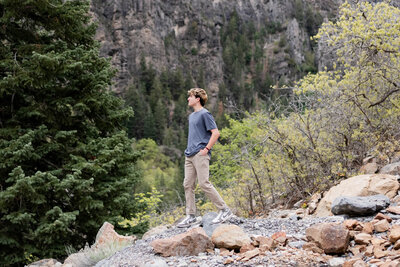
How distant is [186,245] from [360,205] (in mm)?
2619

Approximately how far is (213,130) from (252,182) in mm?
5653

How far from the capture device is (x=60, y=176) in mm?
8000

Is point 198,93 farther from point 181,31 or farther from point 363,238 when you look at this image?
point 181,31

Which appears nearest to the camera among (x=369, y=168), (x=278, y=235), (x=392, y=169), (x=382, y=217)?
(x=278, y=235)

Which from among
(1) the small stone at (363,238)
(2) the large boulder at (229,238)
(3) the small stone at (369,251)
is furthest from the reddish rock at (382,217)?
(2) the large boulder at (229,238)

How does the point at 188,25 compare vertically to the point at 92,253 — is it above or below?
above

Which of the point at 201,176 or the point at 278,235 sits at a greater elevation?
the point at 201,176

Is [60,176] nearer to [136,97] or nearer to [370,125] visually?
[370,125]

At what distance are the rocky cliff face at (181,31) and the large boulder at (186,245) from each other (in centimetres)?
9906

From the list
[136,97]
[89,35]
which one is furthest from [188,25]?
[89,35]

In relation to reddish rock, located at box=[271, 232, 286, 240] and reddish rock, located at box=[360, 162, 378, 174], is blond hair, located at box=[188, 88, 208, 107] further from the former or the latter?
reddish rock, located at box=[360, 162, 378, 174]

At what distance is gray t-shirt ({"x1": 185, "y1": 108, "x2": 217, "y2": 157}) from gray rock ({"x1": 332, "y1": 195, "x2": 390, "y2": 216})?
2.24 m

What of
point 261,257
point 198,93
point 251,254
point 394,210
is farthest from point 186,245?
point 394,210

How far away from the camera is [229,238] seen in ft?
15.0
